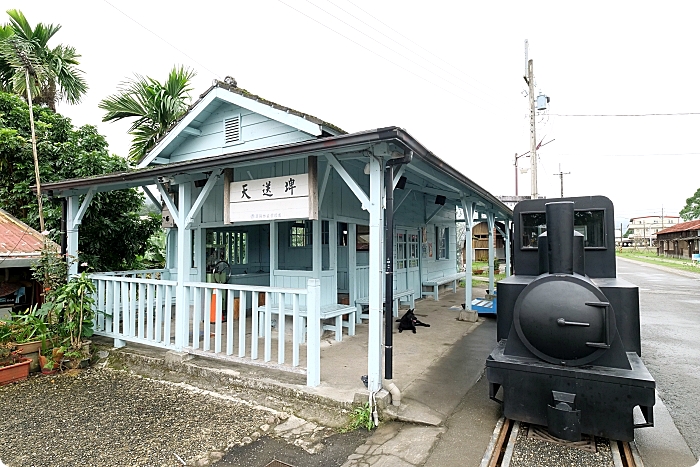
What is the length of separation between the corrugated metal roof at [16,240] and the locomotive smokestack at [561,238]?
7472 millimetres

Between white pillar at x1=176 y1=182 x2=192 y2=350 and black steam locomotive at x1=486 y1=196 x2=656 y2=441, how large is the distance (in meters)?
3.88

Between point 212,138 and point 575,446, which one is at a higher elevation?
point 212,138

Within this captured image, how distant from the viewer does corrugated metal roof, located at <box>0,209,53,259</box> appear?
606cm

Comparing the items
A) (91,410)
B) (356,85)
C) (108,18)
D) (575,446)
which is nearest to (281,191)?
(91,410)

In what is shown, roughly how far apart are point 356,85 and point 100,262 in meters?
10.5

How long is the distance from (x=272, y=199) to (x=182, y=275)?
188 cm

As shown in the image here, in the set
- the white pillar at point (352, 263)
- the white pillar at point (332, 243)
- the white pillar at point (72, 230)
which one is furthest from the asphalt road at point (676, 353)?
the white pillar at point (72, 230)

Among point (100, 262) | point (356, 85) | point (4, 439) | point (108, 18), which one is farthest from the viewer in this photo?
point (356, 85)

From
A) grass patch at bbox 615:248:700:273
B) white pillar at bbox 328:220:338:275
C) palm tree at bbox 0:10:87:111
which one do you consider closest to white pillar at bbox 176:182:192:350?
white pillar at bbox 328:220:338:275

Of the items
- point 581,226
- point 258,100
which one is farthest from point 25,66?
point 581,226

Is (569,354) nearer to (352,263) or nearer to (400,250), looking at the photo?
(352,263)

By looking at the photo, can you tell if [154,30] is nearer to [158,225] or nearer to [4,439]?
[158,225]

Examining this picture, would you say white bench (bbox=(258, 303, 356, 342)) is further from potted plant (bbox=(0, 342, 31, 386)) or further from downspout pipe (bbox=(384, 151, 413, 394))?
potted plant (bbox=(0, 342, 31, 386))

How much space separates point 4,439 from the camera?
3.41 meters
